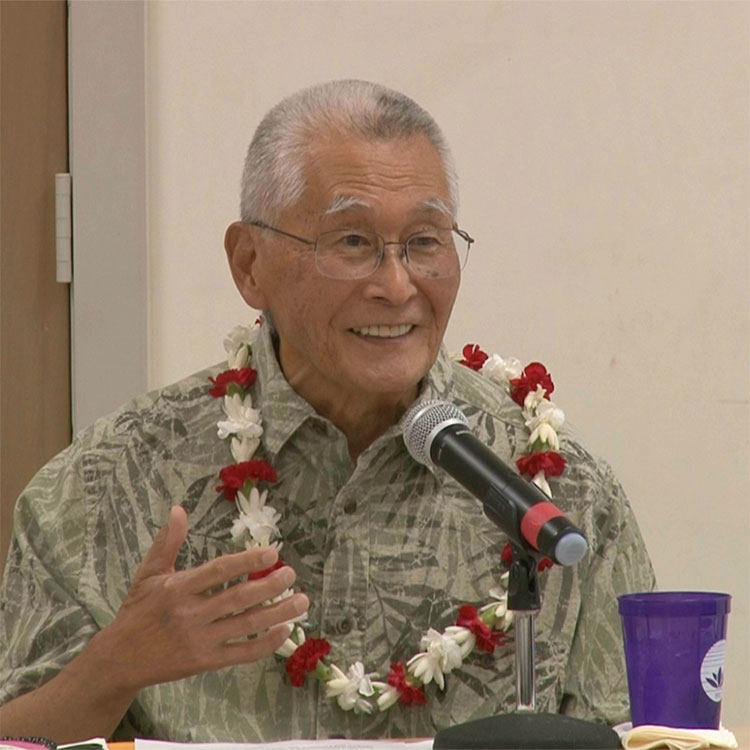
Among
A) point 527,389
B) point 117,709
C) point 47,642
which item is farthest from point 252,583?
point 527,389

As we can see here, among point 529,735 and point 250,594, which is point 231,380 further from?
point 529,735

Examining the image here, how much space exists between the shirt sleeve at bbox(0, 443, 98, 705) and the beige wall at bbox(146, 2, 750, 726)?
1.06m

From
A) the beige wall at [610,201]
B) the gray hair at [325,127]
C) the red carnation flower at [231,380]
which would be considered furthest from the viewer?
the beige wall at [610,201]

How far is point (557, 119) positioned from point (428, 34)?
1.17 ft

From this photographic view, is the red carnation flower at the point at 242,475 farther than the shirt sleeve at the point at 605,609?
Yes

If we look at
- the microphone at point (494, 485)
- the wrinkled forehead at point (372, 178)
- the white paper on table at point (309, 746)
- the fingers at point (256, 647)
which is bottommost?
the white paper on table at point (309, 746)

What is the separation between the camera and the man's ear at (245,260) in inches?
101

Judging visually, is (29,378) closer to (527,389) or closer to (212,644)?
(527,389)

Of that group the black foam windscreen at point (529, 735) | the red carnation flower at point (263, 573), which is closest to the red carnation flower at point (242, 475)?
the red carnation flower at point (263, 573)

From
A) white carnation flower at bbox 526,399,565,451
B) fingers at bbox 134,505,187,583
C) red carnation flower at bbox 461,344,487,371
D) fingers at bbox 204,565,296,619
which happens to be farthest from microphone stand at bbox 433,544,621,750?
red carnation flower at bbox 461,344,487,371

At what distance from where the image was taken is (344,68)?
3.32m

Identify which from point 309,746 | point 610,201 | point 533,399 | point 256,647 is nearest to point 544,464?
point 533,399

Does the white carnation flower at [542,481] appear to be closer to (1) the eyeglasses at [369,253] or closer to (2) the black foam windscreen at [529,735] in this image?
(1) the eyeglasses at [369,253]

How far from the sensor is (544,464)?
8.08 feet
